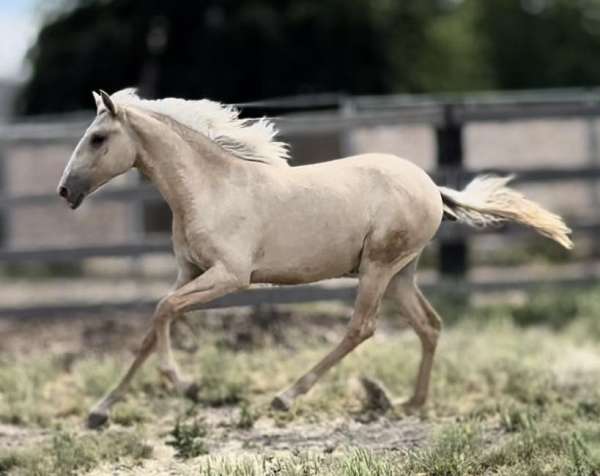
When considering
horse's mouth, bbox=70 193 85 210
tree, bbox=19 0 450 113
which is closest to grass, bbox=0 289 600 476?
horse's mouth, bbox=70 193 85 210

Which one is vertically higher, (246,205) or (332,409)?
(246,205)

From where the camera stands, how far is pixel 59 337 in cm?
902

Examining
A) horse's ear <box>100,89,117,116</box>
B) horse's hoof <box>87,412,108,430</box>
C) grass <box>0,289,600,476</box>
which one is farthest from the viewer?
horse's hoof <box>87,412,108,430</box>

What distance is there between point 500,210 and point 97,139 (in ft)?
7.44

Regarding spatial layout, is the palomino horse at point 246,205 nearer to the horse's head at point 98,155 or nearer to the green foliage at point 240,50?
the horse's head at point 98,155

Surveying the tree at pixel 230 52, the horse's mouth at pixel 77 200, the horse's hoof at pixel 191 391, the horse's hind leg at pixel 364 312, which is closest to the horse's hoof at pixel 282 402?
the horse's hind leg at pixel 364 312

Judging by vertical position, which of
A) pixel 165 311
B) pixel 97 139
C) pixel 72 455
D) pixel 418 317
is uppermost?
pixel 97 139

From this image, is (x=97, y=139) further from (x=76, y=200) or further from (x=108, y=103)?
(x=76, y=200)

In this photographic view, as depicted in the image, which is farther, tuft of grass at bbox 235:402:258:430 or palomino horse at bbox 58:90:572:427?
tuft of grass at bbox 235:402:258:430

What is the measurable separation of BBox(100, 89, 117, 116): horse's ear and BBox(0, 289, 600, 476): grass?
1.57 meters

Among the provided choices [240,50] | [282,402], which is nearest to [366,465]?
[282,402]

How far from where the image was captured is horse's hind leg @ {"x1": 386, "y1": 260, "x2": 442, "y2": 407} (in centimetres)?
584

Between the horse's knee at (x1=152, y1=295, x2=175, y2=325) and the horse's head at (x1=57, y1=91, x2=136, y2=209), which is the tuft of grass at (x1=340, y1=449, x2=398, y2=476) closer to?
the horse's knee at (x1=152, y1=295, x2=175, y2=325)

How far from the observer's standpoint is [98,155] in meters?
5.07
